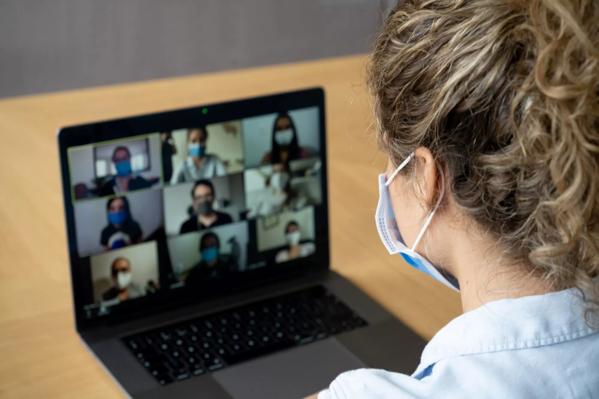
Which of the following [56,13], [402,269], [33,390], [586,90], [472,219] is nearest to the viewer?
[586,90]

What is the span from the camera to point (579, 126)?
71 cm

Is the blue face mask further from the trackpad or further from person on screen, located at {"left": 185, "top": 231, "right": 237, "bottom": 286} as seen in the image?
the trackpad

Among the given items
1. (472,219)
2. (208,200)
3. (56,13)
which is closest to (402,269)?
(208,200)

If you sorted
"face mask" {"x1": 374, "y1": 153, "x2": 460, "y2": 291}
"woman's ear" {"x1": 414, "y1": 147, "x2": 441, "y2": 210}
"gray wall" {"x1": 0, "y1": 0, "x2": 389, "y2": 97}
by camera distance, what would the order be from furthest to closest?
1. "gray wall" {"x1": 0, "y1": 0, "x2": 389, "y2": 97}
2. "face mask" {"x1": 374, "y1": 153, "x2": 460, "y2": 291}
3. "woman's ear" {"x1": 414, "y1": 147, "x2": 441, "y2": 210}

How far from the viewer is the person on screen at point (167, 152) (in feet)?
4.18

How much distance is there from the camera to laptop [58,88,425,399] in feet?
3.90

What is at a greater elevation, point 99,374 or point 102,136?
point 102,136

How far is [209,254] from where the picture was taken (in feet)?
4.35

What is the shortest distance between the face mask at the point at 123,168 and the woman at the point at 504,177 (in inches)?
18.2

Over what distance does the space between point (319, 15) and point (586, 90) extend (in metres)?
3.10

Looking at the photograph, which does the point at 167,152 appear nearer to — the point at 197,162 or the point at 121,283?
the point at 197,162

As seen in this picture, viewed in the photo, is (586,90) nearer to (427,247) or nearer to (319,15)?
(427,247)

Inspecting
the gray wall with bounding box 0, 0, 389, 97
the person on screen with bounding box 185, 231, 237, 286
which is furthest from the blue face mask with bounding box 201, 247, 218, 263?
the gray wall with bounding box 0, 0, 389, 97

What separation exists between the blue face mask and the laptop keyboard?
0.08 metres
